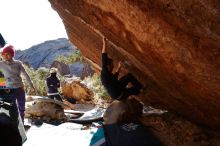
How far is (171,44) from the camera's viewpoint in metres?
4.81

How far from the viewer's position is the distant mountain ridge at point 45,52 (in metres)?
54.3

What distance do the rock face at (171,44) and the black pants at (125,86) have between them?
22 cm

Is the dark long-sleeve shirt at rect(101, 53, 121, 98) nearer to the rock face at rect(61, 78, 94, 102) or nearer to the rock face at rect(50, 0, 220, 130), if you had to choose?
the rock face at rect(50, 0, 220, 130)

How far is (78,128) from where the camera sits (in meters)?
8.23

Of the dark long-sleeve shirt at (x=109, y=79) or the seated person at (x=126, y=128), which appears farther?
the dark long-sleeve shirt at (x=109, y=79)

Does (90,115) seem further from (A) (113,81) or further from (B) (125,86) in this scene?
(A) (113,81)

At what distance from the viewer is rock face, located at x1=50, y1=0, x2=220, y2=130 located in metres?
4.18

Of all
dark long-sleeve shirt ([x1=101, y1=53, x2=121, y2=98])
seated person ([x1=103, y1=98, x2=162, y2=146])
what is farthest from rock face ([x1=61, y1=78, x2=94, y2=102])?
dark long-sleeve shirt ([x1=101, y1=53, x2=121, y2=98])

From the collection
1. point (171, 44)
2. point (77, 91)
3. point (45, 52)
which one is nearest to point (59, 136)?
point (171, 44)

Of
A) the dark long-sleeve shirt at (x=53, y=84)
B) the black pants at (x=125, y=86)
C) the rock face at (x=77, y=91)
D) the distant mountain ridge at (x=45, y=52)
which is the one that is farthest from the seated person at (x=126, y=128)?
the distant mountain ridge at (x=45, y=52)

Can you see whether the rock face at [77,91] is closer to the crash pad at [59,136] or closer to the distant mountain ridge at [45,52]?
the crash pad at [59,136]

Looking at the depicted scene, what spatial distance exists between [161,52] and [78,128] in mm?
3672

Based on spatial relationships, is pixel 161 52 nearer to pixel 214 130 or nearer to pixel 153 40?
pixel 153 40

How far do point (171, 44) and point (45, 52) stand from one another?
175ft
